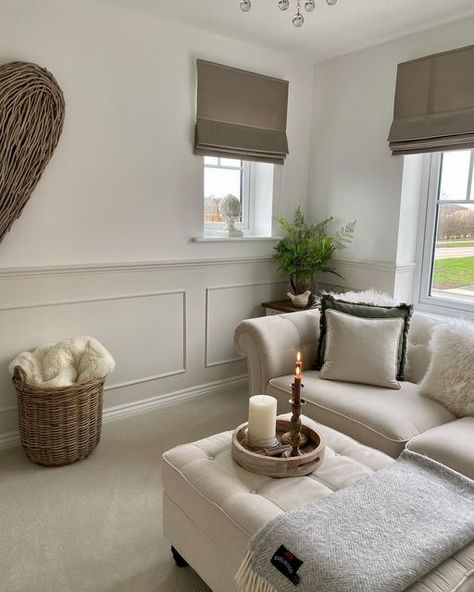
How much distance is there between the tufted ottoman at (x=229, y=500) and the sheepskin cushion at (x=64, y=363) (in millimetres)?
870

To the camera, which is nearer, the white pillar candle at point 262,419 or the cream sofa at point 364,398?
the white pillar candle at point 262,419

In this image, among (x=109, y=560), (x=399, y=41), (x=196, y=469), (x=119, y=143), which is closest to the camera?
(x=196, y=469)

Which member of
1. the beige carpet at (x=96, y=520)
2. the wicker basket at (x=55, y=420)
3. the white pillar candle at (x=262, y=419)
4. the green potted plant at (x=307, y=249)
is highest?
the green potted plant at (x=307, y=249)

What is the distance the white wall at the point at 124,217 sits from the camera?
2490 millimetres

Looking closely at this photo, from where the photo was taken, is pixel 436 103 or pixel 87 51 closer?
pixel 87 51

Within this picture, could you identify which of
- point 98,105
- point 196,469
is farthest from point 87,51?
point 196,469

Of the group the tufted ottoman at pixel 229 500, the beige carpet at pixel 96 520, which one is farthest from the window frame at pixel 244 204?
the tufted ottoman at pixel 229 500

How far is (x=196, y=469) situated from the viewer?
1.60 metres

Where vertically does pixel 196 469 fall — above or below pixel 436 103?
below

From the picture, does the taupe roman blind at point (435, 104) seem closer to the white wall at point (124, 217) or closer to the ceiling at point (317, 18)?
the ceiling at point (317, 18)

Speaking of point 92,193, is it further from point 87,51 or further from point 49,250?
point 87,51

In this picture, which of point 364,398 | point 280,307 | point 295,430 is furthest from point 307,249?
point 295,430

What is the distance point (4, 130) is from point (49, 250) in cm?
64

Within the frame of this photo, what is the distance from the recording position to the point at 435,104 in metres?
2.79
